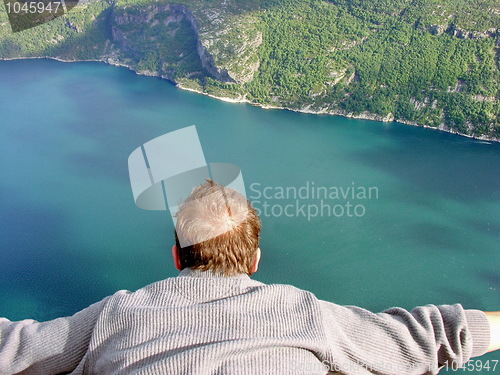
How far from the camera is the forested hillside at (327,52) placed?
45.2 ft

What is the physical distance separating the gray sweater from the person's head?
0.02 meters

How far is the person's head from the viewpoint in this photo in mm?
451

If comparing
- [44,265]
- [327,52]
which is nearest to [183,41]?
[327,52]

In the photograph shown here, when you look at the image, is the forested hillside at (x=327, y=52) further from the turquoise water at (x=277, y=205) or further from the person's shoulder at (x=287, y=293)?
the person's shoulder at (x=287, y=293)

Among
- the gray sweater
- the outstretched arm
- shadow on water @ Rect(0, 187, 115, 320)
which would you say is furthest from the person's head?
shadow on water @ Rect(0, 187, 115, 320)

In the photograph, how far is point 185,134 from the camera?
2.57 feet

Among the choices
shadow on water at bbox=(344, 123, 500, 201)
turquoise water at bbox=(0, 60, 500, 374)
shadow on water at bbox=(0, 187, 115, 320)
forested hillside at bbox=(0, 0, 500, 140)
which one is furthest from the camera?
forested hillside at bbox=(0, 0, 500, 140)

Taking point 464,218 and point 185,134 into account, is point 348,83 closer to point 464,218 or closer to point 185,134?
point 464,218

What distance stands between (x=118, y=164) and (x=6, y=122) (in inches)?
196

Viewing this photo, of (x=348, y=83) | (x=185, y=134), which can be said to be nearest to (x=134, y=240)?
(x=185, y=134)

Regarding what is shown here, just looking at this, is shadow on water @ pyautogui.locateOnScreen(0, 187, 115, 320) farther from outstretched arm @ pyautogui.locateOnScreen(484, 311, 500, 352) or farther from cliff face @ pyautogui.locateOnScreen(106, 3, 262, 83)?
cliff face @ pyautogui.locateOnScreen(106, 3, 262, 83)

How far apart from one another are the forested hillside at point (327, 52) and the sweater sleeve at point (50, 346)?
13.8m

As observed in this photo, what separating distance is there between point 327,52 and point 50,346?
17.0 metres

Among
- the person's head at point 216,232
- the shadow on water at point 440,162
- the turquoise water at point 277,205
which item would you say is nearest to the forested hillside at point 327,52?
the shadow on water at point 440,162
